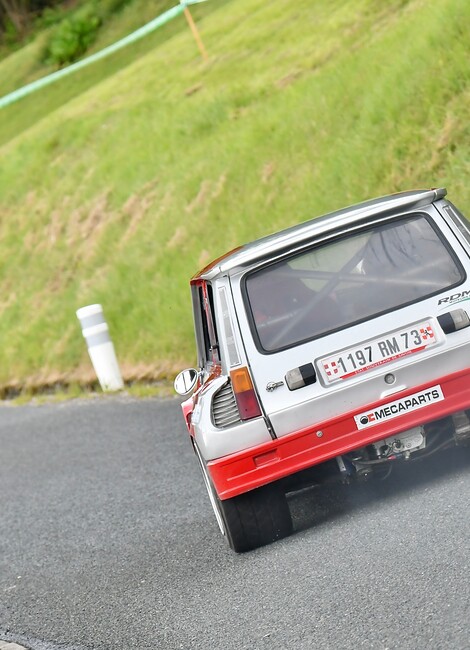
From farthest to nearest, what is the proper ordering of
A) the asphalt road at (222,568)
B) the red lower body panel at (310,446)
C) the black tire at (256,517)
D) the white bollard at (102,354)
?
the white bollard at (102,354) < the black tire at (256,517) < the red lower body panel at (310,446) < the asphalt road at (222,568)

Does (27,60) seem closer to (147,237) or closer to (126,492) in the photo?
(147,237)

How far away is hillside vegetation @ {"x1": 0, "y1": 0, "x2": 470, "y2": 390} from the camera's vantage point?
1523 centimetres

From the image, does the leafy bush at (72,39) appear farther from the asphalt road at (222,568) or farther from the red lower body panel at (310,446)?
the red lower body panel at (310,446)

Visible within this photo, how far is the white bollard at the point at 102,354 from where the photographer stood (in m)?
15.8

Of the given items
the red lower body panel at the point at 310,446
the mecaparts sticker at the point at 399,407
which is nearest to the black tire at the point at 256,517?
the red lower body panel at the point at 310,446

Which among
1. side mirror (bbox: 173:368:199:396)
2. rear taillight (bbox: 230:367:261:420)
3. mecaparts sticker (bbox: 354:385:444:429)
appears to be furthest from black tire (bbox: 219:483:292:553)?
side mirror (bbox: 173:368:199:396)

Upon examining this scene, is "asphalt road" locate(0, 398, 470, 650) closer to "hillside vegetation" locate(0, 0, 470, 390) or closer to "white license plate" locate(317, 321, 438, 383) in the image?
"white license plate" locate(317, 321, 438, 383)

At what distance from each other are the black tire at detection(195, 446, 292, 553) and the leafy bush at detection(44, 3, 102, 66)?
4115 cm

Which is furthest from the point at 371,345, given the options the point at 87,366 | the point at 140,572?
the point at 87,366

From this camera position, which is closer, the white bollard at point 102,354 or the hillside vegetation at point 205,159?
the hillside vegetation at point 205,159

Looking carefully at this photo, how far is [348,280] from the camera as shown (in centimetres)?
700

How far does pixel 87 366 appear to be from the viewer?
59.5ft

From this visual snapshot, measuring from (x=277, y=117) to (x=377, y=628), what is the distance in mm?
15130

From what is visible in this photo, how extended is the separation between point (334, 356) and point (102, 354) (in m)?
9.30
